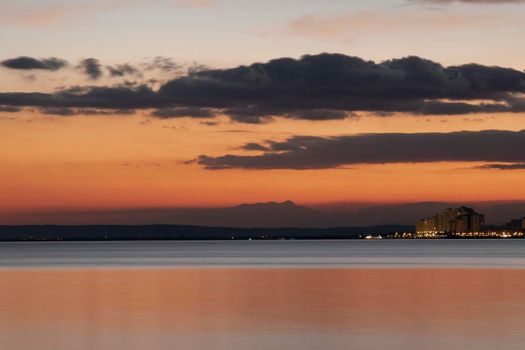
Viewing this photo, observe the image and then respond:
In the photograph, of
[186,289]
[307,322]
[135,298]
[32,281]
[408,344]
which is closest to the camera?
[408,344]

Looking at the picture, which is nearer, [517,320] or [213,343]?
[213,343]

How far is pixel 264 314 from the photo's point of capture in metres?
54.2

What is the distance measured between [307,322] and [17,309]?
18.7 metres

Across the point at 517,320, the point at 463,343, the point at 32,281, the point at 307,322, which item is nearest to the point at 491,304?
the point at 517,320

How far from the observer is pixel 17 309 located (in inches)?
2295

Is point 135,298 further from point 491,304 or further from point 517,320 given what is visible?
point 517,320

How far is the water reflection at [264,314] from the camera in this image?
4191 centimetres

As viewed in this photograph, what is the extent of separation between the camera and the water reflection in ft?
137

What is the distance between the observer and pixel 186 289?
76.9 meters

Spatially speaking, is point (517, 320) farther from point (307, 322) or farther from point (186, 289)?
point (186, 289)

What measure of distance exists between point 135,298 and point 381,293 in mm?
17068

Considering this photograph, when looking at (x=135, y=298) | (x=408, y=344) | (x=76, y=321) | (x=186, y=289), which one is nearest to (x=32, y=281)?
(x=186, y=289)

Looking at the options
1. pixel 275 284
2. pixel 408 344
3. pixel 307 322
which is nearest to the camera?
pixel 408 344

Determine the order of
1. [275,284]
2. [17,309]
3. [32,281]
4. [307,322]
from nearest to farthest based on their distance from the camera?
[307,322] → [17,309] → [275,284] → [32,281]
